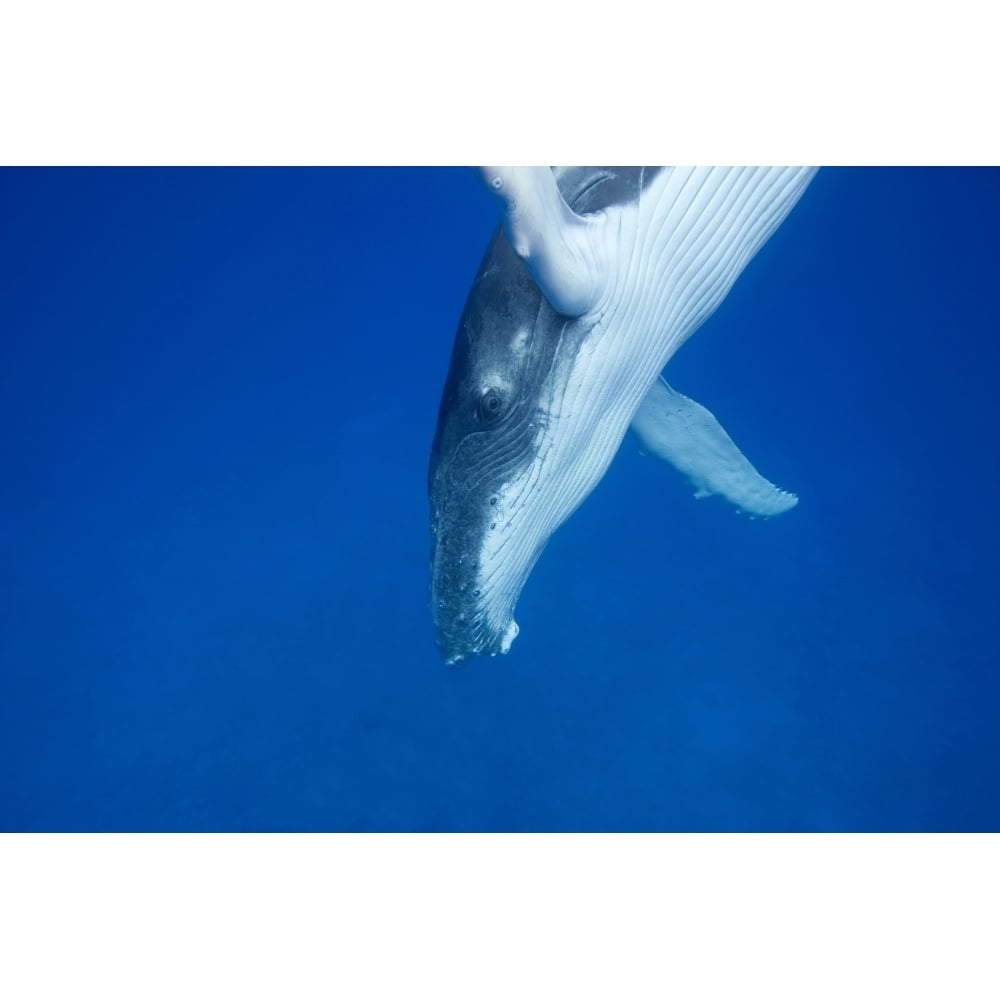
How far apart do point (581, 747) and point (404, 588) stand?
3.62 meters

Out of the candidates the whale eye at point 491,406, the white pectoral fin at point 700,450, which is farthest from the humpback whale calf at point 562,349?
the white pectoral fin at point 700,450

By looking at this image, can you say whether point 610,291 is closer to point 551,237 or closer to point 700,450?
point 551,237

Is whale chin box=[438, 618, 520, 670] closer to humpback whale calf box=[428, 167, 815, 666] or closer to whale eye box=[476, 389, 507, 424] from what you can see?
humpback whale calf box=[428, 167, 815, 666]

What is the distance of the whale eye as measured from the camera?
318cm

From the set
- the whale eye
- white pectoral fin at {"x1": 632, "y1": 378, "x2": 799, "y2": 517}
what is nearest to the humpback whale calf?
the whale eye

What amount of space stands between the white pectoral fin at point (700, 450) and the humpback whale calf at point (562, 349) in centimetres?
121

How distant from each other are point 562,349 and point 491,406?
377mm

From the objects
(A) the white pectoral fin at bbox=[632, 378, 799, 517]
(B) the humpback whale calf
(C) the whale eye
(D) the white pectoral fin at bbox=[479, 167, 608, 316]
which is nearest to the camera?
(D) the white pectoral fin at bbox=[479, 167, 608, 316]

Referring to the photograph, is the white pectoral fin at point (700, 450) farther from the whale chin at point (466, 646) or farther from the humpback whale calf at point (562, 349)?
the whale chin at point (466, 646)

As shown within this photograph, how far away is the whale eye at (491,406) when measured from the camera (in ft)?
10.4

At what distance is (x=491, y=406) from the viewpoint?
10.5 feet

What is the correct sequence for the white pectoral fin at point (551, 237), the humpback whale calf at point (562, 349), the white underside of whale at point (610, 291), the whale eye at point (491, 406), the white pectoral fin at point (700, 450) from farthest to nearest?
1. the white pectoral fin at point (700, 450)
2. the whale eye at point (491, 406)
3. the humpback whale calf at point (562, 349)
4. the white underside of whale at point (610, 291)
5. the white pectoral fin at point (551, 237)

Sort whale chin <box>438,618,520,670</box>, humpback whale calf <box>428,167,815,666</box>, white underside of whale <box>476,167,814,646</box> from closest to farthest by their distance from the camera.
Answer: white underside of whale <box>476,167,814,646</box> → humpback whale calf <box>428,167,815,666</box> → whale chin <box>438,618,520,670</box>
